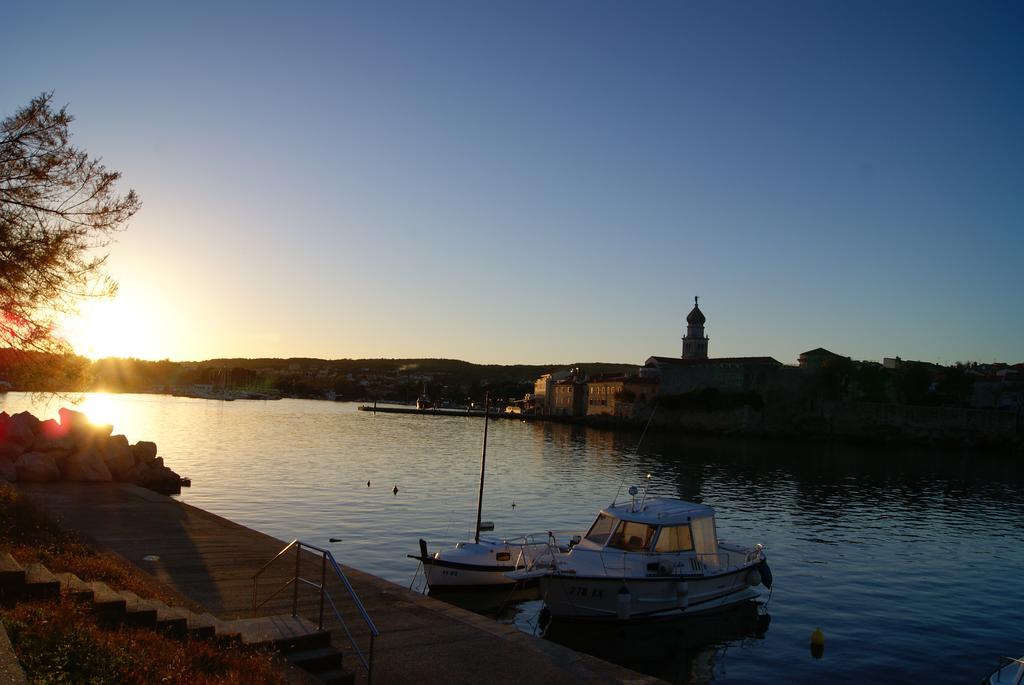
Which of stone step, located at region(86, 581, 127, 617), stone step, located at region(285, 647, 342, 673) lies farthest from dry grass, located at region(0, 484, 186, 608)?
stone step, located at region(285, 647, 342, 673)

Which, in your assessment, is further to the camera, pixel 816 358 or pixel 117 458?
pixel 816 358

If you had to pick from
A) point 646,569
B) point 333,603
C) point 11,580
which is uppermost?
point 11,580

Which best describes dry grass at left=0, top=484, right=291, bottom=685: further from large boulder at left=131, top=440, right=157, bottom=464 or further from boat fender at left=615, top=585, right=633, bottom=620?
large boulder at left=131, top=440, right=157, bottom=464

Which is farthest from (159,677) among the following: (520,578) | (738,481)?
(738,481)

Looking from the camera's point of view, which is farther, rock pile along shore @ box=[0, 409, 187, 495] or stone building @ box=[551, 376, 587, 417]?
stone building @ box=[551, 376, 587, 417]

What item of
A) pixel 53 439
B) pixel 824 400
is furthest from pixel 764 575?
pixel 824 400

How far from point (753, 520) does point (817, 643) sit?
19476 mm

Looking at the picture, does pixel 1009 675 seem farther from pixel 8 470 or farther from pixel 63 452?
pixel 63 452

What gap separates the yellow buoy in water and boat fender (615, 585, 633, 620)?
14.3 ft

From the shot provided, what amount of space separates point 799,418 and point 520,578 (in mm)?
105751

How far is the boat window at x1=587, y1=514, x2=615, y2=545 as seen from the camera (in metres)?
21.4

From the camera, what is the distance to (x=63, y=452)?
2980cm

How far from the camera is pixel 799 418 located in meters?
117

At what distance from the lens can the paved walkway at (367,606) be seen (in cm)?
→ 1081
